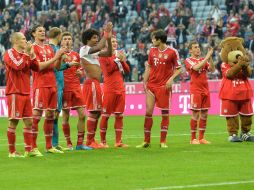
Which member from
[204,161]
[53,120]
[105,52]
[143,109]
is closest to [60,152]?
[53,120]

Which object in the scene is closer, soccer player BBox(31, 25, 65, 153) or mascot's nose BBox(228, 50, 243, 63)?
soccer player BBox(31, 25, 65, 153)

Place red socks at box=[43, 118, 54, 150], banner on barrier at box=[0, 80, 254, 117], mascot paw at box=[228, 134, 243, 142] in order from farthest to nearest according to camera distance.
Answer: banner on barrier at box=[0, 80, 254, 117], mascot paw at box=[228, 134, 243, 142], red socks at box=[43, 118, 54, 150]

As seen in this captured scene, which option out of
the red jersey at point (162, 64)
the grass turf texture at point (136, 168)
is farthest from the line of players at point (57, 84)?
the red jersey at point (162, 64)

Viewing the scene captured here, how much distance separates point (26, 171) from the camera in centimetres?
1395

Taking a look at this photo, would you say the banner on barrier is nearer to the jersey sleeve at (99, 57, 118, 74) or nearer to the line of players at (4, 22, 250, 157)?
the line of players at (4, 22, 250, 157)

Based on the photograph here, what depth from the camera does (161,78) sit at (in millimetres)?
18094

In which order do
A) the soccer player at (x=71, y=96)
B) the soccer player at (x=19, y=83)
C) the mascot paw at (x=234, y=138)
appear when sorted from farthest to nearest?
the mascot paw at (x=234, y=138)
the soccer player at (x=71, y=96)
the soccer player at (x=19, y=83)

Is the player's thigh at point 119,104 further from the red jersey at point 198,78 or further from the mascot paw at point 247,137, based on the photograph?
the mascot paw at point 247,137

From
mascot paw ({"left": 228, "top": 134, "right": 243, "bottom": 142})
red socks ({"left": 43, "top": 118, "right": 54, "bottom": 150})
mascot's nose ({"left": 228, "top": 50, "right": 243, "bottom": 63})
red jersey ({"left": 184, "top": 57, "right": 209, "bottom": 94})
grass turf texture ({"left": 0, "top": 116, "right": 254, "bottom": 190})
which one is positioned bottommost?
grass turf texture ({"left": 0, "top": 116, "right": 254, "bottom": 190})

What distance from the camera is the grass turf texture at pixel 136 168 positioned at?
1238cm

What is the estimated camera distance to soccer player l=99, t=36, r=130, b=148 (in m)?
18.5

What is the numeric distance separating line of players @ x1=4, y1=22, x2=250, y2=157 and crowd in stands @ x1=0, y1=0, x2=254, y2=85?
51.9 feet

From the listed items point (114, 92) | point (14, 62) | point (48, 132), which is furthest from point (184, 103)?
point (14, 62)

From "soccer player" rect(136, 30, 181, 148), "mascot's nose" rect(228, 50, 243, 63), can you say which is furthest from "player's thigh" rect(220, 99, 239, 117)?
"soccer player" rect(136, 30, 181, 148)
